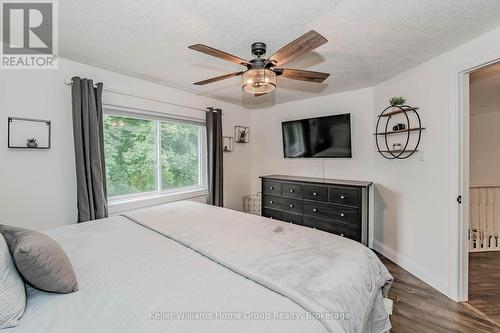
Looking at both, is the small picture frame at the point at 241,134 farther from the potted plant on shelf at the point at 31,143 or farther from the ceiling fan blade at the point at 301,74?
the potted plant on shelf at the point at 31,143

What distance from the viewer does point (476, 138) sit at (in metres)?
3.90

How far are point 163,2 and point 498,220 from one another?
5.05 metres

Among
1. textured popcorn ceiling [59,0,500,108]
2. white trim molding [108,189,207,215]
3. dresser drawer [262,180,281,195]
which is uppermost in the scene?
textured popcorn ceiling [59,0,500,108]

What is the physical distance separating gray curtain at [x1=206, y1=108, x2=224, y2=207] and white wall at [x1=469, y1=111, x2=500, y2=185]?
4224mm

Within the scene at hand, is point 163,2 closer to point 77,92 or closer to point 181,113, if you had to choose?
point 77,92

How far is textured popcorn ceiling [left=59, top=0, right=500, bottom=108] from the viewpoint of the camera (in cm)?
159

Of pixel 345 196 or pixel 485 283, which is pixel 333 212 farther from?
pixel 485 283

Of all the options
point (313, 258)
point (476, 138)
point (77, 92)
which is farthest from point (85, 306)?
point (476, 138)

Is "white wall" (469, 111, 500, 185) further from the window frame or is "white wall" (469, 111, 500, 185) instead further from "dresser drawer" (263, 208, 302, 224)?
the window frame

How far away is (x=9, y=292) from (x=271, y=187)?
10.7 feet

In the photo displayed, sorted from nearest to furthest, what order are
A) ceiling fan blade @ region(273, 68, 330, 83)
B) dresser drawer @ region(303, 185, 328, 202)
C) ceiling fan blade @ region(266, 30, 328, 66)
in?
ceiling fan blade @ region(266, 30, 328, 66), ceiling fan blade @ region(273, 68, 330, 83), dresser drawer @ region(303, 185, 328, 202)

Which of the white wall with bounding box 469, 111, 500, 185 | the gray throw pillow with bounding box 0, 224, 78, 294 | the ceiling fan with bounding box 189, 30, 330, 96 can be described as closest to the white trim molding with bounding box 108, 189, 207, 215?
the gray throw pillow with bounding box 0, 224, 78, 294

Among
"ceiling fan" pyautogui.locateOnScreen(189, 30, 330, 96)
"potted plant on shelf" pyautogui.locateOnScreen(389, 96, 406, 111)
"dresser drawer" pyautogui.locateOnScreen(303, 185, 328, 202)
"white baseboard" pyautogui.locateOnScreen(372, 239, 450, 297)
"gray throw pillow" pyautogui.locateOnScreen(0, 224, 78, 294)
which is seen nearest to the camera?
"gray throw pillow" pyautogui.locateOnScreen(0, 224, 78, 294)

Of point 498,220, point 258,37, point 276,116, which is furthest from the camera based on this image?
point 276,116
